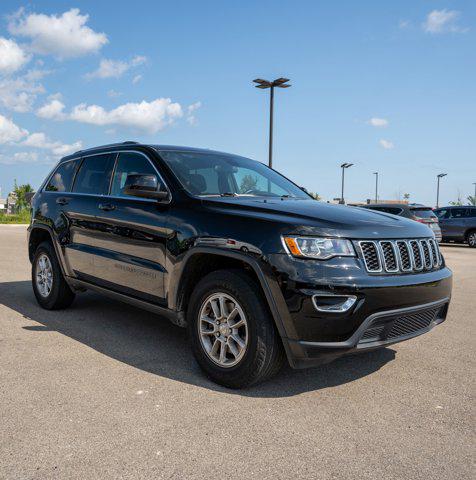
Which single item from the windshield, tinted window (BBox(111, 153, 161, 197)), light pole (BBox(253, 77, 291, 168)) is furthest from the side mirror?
light pole (BBox(253, 77, 291, 168))

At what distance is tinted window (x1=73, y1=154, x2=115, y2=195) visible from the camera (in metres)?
4.98

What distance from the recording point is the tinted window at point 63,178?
5656 millimetres

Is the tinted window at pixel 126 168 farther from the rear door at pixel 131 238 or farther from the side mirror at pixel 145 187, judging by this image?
the side mirror at pixel 145 187

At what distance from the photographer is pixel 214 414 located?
309 cm

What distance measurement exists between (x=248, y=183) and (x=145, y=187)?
3.61 ft

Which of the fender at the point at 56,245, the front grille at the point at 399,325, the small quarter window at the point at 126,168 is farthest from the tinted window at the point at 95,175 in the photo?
the front grille at the point at 399,325

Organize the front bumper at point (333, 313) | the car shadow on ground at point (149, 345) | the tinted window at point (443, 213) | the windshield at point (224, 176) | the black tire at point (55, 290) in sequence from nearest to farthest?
the front bumper at point (333, 313), the car shadow on ground at point (149, 345), the windshield at point (224, 176), the black tire at point (55, 290), the tinted window at point (443, 213)

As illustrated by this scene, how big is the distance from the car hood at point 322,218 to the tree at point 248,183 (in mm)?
525

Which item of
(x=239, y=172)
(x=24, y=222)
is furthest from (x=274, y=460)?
(x=24, y=222)

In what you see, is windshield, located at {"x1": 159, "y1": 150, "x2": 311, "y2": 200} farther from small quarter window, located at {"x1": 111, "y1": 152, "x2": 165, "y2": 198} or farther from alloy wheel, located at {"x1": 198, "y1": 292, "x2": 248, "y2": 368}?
alloy wheel, located at {"x1": 198, "y1": 292, "x2": 248, "y2": 368}

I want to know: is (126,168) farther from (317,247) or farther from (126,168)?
(317,247)

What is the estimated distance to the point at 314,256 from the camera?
3.12 m

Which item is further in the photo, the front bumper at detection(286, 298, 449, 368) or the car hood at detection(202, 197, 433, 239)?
the car hood at detection(202, 197, 433, 239)

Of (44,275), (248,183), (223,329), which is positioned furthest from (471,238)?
(223,329)
